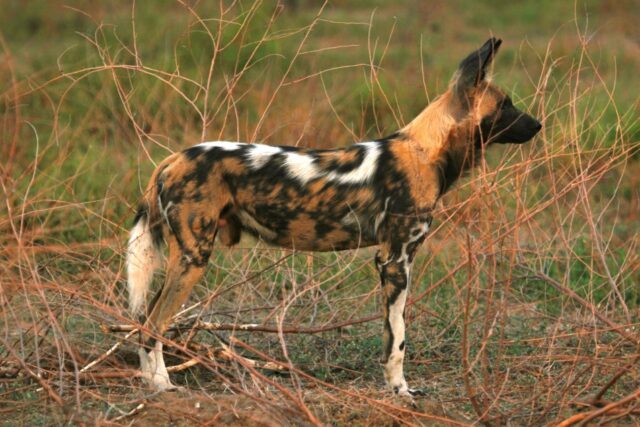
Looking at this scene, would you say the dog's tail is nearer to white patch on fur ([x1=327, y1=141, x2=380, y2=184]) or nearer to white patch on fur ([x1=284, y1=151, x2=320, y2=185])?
white patch on fur ([x1=284, y1=151, x2=320, y2=185])

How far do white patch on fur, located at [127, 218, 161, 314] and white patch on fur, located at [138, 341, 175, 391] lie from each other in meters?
0.16

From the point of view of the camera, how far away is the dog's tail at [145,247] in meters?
3.82

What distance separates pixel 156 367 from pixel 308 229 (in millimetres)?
681

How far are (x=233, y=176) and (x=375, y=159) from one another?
0.48 meters

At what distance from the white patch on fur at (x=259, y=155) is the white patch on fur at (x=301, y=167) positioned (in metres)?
0.05

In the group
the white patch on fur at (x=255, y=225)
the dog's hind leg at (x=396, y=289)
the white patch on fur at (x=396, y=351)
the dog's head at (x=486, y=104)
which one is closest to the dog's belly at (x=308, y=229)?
the white patch on fur at (x=255, y=225)

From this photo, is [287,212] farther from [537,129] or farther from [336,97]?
[336,97]

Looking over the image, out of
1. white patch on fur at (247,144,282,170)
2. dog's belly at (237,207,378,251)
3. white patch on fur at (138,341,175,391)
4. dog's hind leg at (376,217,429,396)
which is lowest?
white patch on fur at (138,341,175,391)

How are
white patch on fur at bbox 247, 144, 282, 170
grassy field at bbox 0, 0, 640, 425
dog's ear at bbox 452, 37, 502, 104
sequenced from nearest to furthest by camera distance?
1. grassy field at bbox 0, 0, 640, 425
2. dog's ear at bbox 452, 37, 502, 104
3. white patch on fur at bbox 247, 144, 282, 170

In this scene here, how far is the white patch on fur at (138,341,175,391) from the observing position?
371 centimetres

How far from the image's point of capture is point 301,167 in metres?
3.81

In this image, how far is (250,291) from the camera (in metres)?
4.55

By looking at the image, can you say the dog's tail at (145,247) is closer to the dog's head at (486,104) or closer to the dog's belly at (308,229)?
the dog's belly at (308,229)

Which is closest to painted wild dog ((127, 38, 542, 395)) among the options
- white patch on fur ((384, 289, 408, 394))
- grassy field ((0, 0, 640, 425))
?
white patch on fur ((384, 289, 408, 394))
